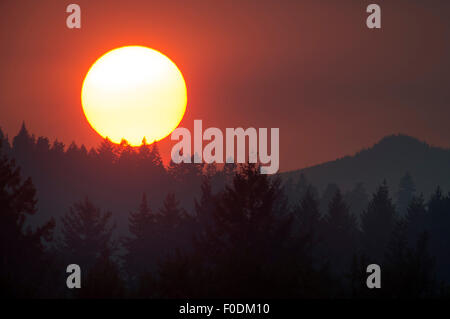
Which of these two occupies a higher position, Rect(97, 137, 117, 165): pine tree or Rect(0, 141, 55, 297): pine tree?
Rect(97, 137, 117, 165): pine tree

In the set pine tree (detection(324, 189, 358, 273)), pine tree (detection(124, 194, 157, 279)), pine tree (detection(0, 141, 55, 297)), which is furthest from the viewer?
pine tree (detection(324, 189, 358, 273))

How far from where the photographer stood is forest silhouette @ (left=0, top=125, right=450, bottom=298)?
32.8 meters

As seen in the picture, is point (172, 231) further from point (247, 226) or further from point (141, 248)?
point (247, 226)

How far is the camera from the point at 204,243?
45875 millimetres

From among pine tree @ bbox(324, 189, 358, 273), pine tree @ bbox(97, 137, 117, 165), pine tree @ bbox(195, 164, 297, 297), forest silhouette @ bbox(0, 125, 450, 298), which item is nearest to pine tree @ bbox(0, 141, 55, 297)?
forest silhouette @ bbox(0, 125, 450, 298)

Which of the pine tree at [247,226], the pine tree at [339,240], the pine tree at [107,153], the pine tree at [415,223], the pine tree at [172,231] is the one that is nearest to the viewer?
the pine tree at [247,226]

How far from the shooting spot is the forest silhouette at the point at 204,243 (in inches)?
1289

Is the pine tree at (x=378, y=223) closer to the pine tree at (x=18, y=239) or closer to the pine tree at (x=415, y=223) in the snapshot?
the pine tree at (x=415, y=223)

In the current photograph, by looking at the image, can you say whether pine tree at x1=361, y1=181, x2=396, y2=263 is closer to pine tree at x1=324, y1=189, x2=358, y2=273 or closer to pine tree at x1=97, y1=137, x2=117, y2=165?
pine tree at x1=324, y1=189, x2=358, y2=273

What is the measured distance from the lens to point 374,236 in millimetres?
110062

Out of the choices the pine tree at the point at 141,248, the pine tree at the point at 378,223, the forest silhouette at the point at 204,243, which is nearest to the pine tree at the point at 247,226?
the forest silhouette at the point at 204,243

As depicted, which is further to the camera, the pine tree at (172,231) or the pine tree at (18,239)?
the pine tree at (172,231)
